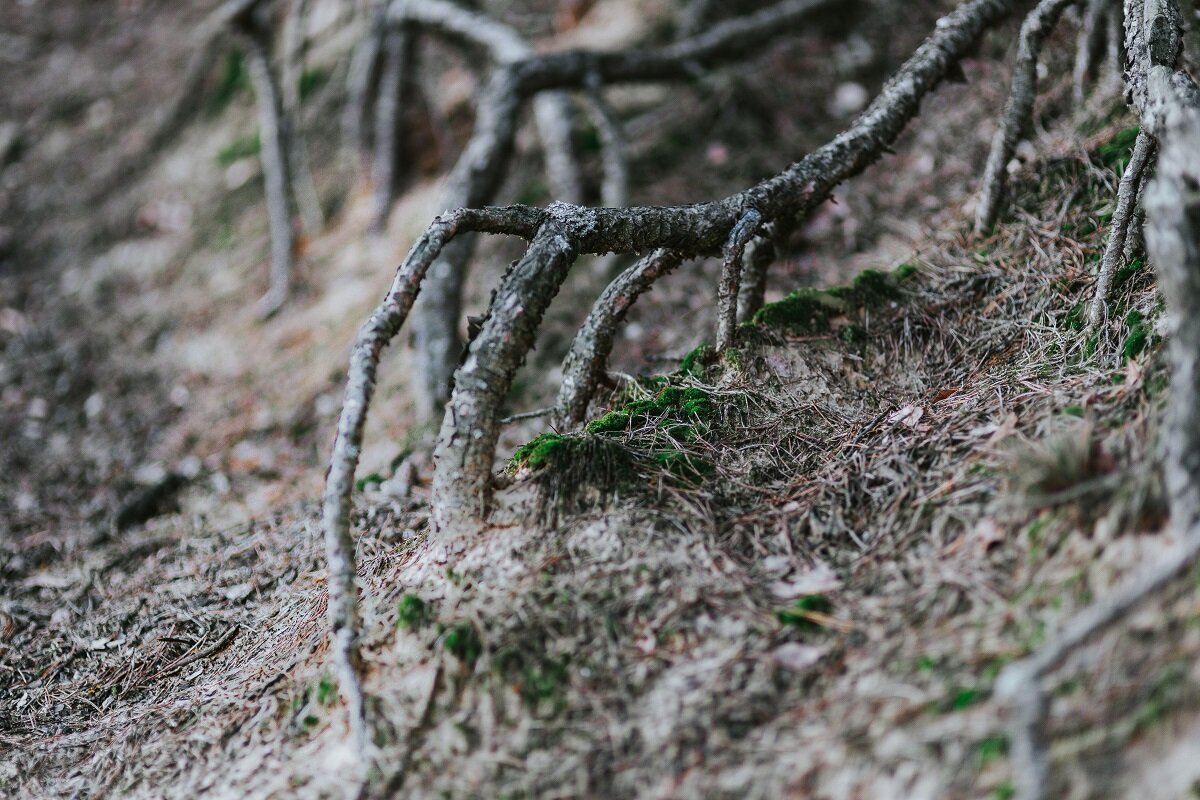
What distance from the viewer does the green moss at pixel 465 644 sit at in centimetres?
189

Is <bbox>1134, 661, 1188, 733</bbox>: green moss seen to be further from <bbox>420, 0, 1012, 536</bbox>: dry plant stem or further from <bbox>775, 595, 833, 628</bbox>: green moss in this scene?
<bbox>420, 0, 1012, 536</bbox>: dry plant stem

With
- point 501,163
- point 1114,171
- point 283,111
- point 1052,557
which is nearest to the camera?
point 1052,557

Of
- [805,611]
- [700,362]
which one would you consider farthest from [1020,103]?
[805,611]

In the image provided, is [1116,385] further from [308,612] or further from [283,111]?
[283,111]

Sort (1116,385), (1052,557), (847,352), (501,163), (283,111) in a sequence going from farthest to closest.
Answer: (283,111), (501,163), (847,352), (1116,385), (1052,557)

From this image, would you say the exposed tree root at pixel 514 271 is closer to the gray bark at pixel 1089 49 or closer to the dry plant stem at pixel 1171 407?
the gray bark at pixel 1089 49

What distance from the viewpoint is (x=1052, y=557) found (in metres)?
1.70

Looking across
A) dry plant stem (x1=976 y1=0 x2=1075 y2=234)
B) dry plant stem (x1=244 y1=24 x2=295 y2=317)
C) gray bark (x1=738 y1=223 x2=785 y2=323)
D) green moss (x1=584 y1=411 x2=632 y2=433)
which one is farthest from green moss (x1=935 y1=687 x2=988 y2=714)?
dry plant stem (x1=244 y1=24 x2=295 y2=317)

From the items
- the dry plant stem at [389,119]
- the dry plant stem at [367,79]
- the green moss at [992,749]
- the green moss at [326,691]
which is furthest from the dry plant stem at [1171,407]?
the dry plant stem at [367,79]

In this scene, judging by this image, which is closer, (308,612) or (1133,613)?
(1133,613)

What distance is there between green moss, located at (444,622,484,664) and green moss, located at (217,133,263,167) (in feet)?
20.1

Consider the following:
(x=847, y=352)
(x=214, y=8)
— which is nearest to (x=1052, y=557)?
(x=847, y=352)

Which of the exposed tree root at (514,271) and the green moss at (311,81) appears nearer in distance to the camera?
the exposed tree root at (514,271)

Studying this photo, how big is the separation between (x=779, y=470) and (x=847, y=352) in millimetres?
684
